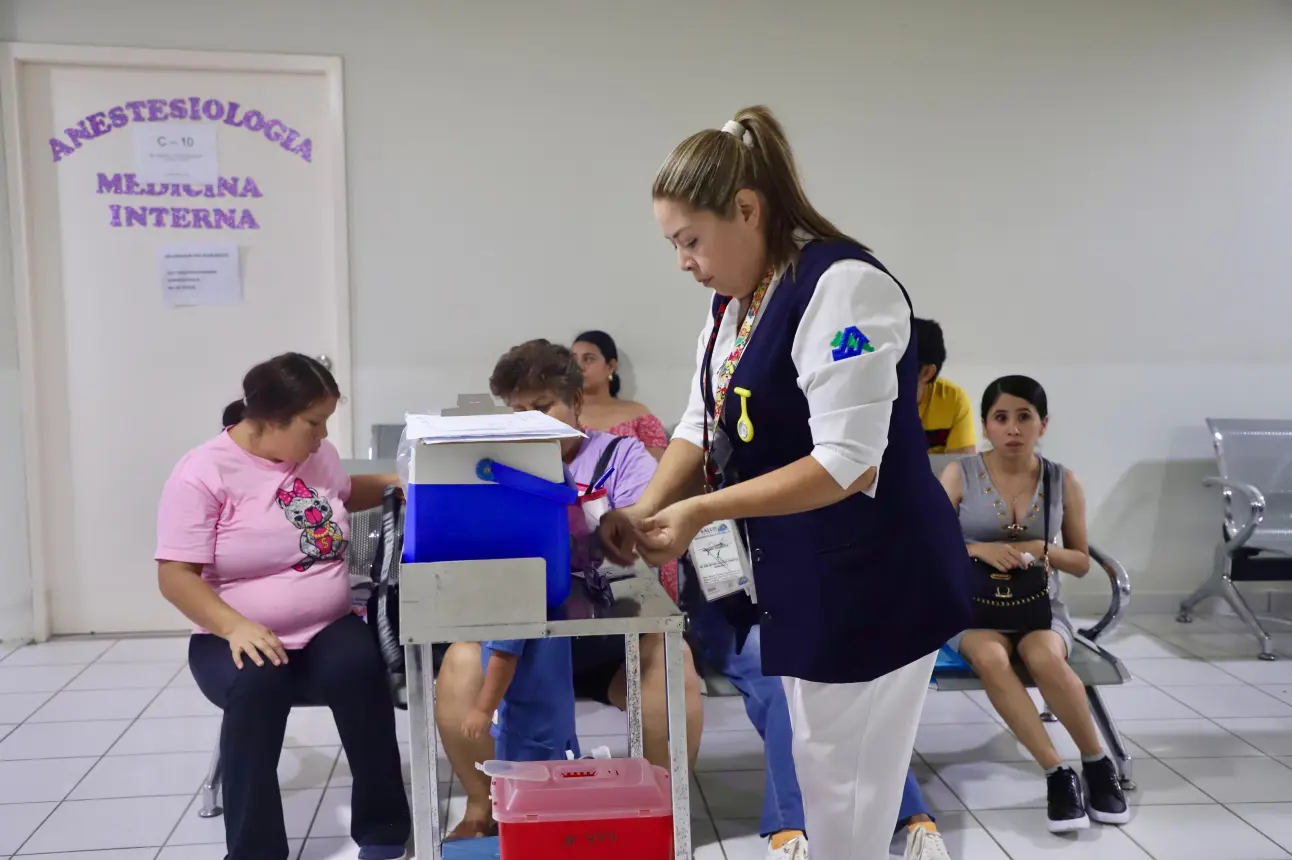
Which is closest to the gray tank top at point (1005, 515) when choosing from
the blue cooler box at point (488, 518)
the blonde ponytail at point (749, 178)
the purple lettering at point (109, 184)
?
the blonde ponytail at point (749, 178)

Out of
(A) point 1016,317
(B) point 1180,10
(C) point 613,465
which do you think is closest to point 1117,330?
(A) point 1016,317

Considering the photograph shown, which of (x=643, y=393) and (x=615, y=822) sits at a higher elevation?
(x=643, y=393)

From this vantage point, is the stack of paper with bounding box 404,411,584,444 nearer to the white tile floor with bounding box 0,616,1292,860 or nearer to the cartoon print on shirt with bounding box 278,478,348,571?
the cartoon print on shirt with bounding box 278,478,348,571

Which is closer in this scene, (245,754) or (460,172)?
(245,754)

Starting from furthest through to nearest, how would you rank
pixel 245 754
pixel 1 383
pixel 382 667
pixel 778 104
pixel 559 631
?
pixel 778 104 → pixel 1 383 → pixel 382 667 → pixel 245 754 → pixel 559 631

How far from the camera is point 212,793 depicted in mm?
2600

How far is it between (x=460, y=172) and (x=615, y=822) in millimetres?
2927

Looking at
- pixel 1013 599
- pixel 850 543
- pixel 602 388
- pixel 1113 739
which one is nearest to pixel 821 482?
pixel 850 543

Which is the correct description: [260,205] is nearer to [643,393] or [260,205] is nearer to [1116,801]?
[643,393]

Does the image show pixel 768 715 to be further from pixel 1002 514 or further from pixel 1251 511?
pixel 1251 511

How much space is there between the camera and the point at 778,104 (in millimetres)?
4156

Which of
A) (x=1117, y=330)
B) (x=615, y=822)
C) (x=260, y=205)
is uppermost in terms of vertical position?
(x=260, y=205)

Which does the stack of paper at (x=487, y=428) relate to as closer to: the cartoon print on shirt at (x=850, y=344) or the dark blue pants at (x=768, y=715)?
the cartoon print on shirt at (x=850, y=344)

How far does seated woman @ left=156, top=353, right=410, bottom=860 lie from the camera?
7.43ft
